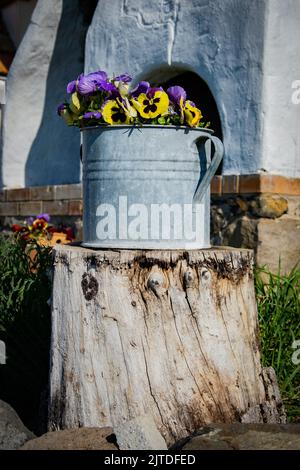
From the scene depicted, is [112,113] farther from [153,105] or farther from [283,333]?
[283,333]

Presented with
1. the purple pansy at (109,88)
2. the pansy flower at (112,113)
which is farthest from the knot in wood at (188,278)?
the purple pansy at (109,88)

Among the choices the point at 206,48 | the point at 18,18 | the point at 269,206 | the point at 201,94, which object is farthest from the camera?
the point at 18,18

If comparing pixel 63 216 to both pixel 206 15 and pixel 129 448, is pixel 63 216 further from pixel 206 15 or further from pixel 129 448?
pixel 129 448

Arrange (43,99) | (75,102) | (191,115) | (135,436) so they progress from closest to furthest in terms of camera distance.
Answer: (135,436)
(191,115)
(75,102)
(43,99)

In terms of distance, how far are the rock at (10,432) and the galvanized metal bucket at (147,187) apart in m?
0.62

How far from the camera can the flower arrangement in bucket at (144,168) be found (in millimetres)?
2338

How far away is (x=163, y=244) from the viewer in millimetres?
2342

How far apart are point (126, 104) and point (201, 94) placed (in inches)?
76.3

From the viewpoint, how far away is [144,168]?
2340 mm

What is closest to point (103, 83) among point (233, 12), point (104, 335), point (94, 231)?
point (94, 231)

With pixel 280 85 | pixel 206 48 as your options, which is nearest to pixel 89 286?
pixel 280 85

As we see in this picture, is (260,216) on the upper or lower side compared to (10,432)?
upper

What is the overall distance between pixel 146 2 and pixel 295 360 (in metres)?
2.35

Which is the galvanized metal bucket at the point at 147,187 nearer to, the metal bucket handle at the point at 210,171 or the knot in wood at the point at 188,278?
the metal bucket handle at the point at 210,171
